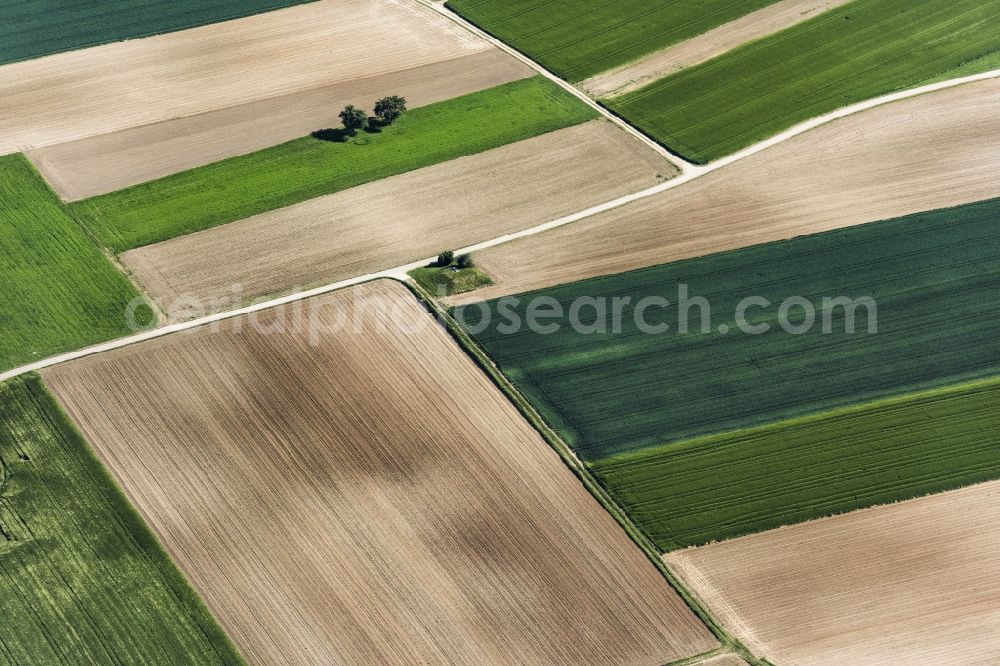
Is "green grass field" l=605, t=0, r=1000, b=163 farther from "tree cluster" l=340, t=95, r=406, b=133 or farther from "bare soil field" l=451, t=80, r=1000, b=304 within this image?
"tree cluster" l=340, t=95, r=406, b=133

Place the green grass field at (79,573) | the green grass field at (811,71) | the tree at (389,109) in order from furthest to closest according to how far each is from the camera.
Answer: the green grass field at (811,71) < the tree at (389,109) < the green grass field at (79,573)

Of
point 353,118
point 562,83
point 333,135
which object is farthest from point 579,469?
point 562,83

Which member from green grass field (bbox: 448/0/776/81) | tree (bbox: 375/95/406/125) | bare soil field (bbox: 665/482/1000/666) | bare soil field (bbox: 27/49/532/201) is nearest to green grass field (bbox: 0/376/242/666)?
bare soil field (bbox: 665/482/1000/666)

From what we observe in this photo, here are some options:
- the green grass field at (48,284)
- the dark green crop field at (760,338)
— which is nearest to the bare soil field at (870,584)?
the dark green crop field at (760,338)

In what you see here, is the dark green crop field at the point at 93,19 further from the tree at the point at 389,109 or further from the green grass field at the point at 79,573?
the green grass field at the point at 79,573

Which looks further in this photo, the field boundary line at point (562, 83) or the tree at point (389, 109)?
the tree at point (389, 109)

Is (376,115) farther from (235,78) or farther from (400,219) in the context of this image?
(400,219)

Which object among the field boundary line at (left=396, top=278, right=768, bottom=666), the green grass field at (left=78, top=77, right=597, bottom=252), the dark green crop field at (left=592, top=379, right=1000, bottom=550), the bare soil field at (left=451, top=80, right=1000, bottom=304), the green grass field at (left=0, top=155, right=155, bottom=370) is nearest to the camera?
the field boundary line at (left=396, top=278, right=768, bottom=666)
